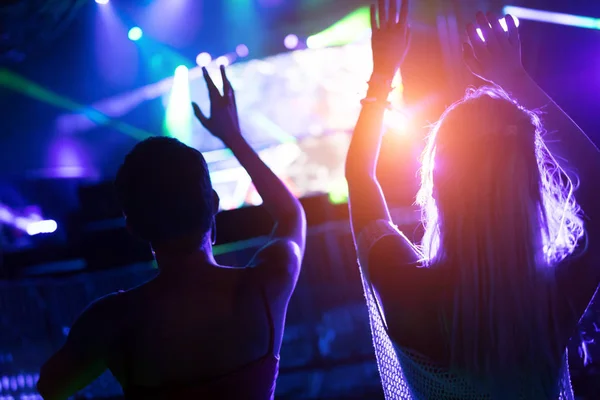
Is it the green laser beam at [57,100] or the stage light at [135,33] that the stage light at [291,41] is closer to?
the stage light at [135,33]

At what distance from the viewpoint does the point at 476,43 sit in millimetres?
1020

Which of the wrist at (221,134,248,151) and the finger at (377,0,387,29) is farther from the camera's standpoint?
the wrist at (221,134,248,151)

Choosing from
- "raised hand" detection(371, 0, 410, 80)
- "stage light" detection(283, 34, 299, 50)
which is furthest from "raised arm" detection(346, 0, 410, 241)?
"stage light" detection(283, 34, 299, 50)

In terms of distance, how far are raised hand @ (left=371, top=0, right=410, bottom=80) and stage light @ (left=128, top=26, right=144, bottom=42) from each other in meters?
4.44

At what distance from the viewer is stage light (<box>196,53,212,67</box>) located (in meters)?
4.66

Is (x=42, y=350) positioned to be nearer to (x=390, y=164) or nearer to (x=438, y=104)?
(x=390, y=164)

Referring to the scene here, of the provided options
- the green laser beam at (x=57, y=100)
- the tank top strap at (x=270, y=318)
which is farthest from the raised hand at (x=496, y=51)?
the green laser beam at (x=57, y=100)

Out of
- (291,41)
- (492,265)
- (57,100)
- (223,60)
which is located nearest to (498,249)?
(492,265)

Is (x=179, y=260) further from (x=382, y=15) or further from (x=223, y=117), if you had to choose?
(x=382, y=15)

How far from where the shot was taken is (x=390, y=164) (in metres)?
3.59

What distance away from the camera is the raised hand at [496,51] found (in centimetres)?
96

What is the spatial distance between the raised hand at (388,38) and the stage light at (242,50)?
3534 mm

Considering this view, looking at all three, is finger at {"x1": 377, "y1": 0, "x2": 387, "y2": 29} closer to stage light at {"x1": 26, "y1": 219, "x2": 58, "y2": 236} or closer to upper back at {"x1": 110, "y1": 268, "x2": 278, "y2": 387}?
upper back at {"x1": 110, "y1": 268, "x2": 278, "y2": 387}

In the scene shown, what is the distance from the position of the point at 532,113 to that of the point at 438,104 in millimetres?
2859
